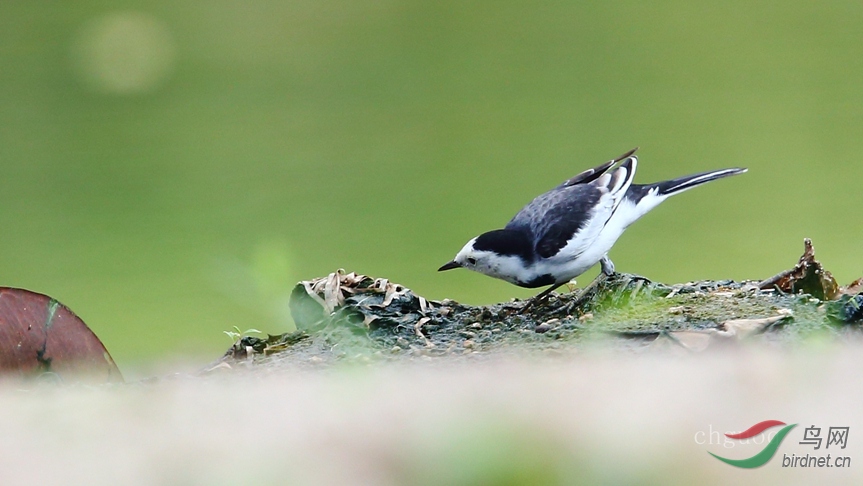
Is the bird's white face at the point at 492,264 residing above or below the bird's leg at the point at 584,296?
above

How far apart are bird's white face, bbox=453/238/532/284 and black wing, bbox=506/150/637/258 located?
125 millimetres

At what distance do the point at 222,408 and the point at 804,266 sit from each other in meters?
2.94

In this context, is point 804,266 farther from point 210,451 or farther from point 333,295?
point 210,451

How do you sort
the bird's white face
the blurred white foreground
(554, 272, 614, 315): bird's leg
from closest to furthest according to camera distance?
the blurred white foreground, (554, 272, 614, 315): bird's leg, the bird's white face

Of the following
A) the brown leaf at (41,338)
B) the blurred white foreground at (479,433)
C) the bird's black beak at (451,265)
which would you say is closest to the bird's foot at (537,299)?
the bird's black beak at (451,265)

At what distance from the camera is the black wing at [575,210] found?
3.75m

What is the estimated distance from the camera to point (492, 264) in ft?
12.6

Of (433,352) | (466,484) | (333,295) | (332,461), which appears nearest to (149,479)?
(332,461)

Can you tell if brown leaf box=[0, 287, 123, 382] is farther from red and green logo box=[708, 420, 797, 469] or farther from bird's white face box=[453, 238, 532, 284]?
red and green logo box=[708, 420, 797, 469]

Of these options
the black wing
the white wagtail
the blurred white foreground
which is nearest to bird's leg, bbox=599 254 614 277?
the white wagtail


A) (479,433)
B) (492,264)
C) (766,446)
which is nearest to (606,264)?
(492,264)

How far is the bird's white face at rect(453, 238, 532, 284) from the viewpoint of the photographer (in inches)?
150

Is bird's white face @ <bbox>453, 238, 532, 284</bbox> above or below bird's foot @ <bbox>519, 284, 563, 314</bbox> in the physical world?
above

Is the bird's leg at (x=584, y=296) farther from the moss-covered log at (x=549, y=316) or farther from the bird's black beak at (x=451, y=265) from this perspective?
the bird's black beak at (x=451, y=265)
